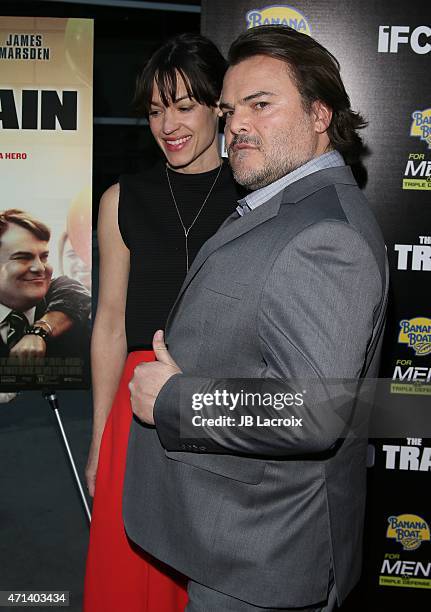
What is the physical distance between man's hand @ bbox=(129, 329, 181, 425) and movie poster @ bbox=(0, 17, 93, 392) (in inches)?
49.5

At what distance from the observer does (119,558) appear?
178cm

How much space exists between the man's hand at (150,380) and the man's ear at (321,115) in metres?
0.51

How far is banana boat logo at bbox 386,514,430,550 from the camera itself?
2373 millimetres

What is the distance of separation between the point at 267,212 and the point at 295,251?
16cm

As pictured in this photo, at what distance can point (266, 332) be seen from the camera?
1144 mm

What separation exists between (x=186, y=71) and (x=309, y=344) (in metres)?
0.99

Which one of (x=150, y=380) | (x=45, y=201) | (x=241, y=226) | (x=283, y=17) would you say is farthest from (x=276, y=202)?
(x=45, y=201)

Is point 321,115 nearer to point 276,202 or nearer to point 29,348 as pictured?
point 276,202

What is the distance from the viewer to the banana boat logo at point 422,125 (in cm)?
221

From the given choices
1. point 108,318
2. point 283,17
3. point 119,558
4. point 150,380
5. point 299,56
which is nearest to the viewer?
point 150,380

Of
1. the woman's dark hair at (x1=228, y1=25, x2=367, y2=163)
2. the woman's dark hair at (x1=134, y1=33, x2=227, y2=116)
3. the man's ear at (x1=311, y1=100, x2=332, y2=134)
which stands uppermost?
the woman's dark hair at (x1=134, y1=33, x2=227, y2=116)

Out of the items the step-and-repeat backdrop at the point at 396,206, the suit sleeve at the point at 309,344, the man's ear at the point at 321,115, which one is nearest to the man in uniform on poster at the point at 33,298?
the step-and-repeat backdrop at the point at 396,206

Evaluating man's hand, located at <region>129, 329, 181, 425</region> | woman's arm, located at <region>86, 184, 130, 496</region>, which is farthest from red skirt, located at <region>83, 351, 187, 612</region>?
man's hand, located at <region>129, 329, 181, 425</region>

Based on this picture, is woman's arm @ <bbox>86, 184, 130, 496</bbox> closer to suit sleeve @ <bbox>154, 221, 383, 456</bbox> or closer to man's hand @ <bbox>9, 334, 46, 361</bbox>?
man's hand @ <bbox>9, 334, 46, 361</bbox>
